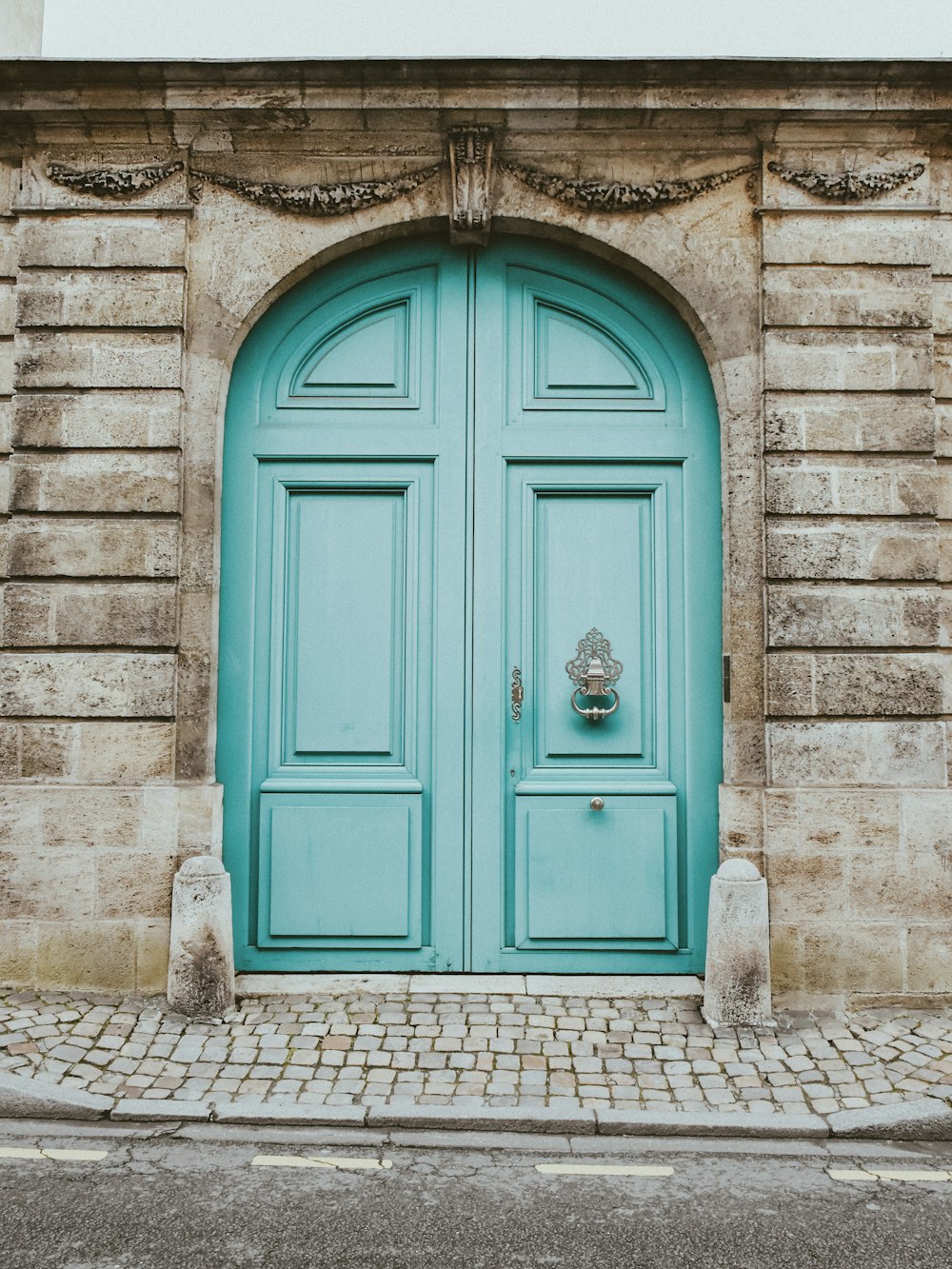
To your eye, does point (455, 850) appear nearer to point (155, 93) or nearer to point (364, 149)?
point (364, 149)

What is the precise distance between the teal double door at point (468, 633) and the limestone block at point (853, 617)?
0.41m

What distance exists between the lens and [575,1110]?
3682 millimetres

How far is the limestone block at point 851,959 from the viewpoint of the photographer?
470 cm

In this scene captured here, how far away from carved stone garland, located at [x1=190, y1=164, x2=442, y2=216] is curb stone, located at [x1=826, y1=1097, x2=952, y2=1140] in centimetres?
483

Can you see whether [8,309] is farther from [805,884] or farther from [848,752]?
[805,884]

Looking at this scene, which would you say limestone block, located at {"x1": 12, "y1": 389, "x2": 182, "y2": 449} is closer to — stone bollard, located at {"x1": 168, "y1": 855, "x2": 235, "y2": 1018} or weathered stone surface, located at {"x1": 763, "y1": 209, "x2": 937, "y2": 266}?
stone bollard, located at {"x1": 168, "y1": 855, "x2": 235, "y2": 1018}

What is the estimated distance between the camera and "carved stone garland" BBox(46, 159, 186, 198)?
5020 millimetres

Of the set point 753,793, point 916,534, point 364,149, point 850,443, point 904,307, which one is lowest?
point 753,793

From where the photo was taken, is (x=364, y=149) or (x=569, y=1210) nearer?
(x=569, y=1210)

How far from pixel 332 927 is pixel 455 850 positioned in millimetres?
756

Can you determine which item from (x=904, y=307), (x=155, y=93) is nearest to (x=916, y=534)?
(x=904, y=307)

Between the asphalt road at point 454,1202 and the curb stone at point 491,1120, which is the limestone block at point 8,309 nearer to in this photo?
the asphalt road at point 454,1202

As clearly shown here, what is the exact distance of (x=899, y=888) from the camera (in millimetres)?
4746

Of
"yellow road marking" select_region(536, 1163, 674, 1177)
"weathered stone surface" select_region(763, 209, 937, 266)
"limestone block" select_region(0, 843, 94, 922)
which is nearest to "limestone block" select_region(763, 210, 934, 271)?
"weathered stone surface" select_region(763, 209, 937, 266)
